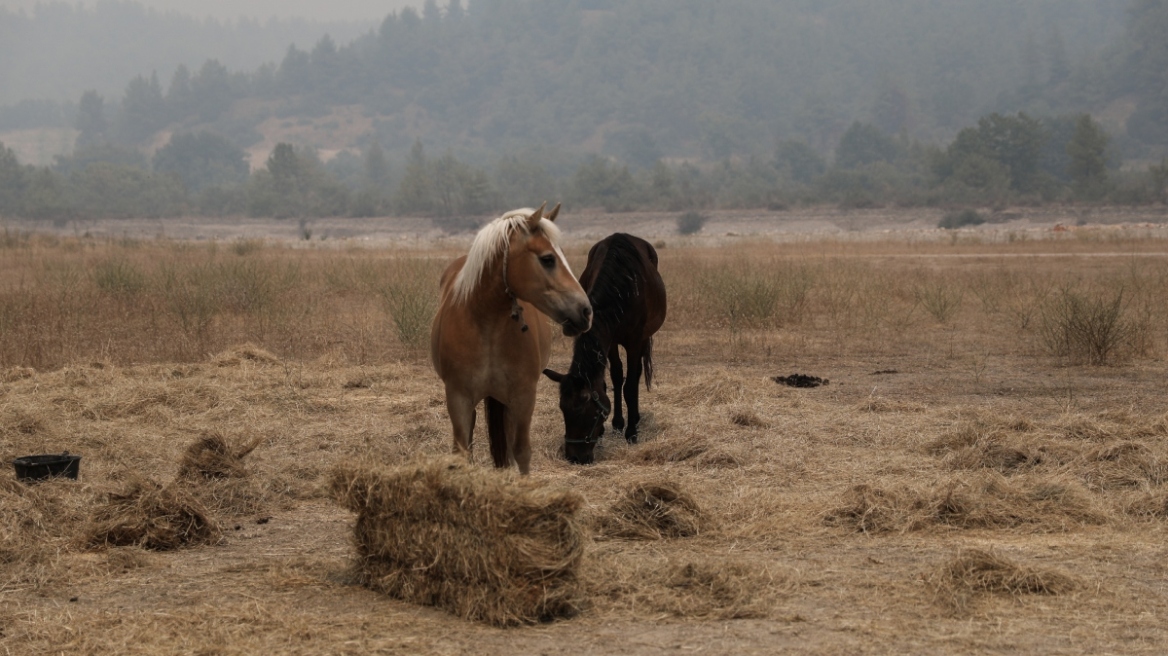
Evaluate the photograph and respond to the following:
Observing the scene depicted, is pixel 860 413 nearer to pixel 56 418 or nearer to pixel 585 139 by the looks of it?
pixel 56 418

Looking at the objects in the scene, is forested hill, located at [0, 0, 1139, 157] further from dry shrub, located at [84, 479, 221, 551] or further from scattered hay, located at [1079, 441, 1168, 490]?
dry shrub, located at [84, 479, 221, 551]

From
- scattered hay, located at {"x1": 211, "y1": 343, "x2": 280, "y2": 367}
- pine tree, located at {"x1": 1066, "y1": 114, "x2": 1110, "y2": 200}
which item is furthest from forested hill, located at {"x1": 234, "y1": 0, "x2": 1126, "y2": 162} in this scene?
scattered hay, located at {"x1": 211, "y1": 343, "x2": 280, "y2": 367}

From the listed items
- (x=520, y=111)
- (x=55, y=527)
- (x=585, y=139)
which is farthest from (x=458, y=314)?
(x=520, y=111)

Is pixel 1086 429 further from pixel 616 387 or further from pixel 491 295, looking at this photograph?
pixel 491 295

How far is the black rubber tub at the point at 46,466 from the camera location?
6.27m

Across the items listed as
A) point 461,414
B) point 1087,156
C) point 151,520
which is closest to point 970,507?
point 461,414

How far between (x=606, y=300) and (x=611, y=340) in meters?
0.30

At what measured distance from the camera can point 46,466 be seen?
6.33 metres

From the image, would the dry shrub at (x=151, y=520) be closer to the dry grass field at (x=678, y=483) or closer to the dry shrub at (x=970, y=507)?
the dry grass field at (x=678, y=483)

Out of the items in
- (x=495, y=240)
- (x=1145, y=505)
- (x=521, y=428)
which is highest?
(x=495, y=240)

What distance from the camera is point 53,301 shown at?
14648mm

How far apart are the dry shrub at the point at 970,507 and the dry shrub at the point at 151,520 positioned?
3236 mm

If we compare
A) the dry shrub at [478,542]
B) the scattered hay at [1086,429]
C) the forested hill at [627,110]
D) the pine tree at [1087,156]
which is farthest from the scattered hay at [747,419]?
the pine tree at [1087,156]

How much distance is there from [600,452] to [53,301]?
33.2 feet
